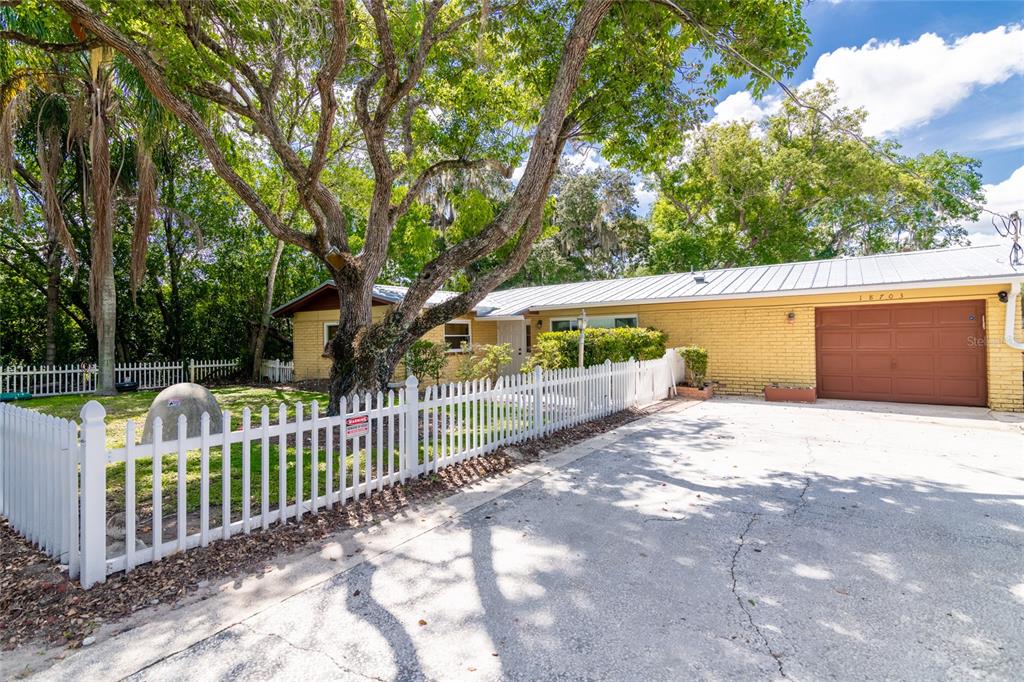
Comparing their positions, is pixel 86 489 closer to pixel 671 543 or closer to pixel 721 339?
pixel 671 543

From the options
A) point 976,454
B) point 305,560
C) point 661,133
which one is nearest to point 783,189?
point 661,133

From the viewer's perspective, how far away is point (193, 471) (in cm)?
557

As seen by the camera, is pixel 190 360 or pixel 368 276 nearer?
pixel 368 276

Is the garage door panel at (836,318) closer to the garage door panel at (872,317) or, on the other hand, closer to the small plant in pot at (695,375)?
the garage door panel at (872,317)

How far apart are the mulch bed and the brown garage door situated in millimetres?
11161

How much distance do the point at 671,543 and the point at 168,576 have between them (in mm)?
3479

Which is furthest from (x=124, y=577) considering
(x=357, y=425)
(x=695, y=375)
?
(x=695, y=375)

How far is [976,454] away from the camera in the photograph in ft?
20.7

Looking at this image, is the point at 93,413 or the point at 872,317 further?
the point at 872,317

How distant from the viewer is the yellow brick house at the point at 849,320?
31.5 ft

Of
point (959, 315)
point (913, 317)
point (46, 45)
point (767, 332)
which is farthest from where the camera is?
point (767, 332)

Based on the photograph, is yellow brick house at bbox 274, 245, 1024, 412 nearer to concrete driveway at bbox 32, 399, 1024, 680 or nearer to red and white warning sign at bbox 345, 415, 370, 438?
red and white warning sign at bbox 345, 415, 370, 438

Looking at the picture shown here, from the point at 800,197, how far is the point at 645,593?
82.0ft

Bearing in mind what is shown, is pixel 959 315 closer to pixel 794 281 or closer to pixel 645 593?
pixel 794 281
